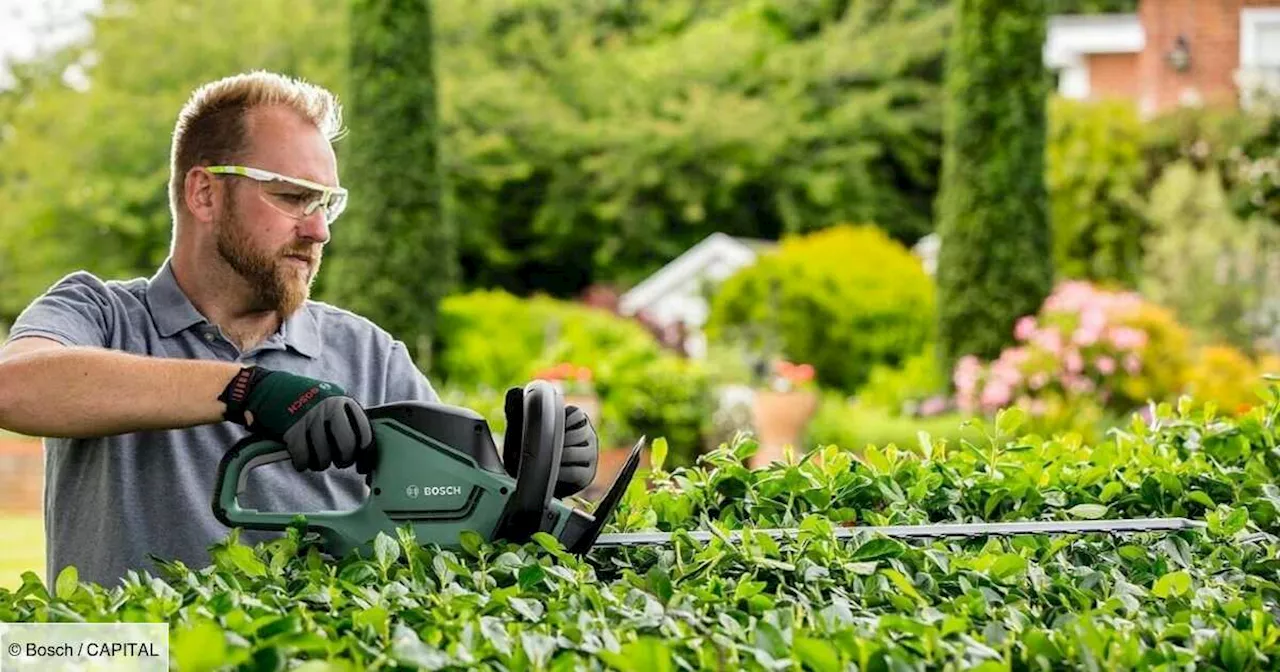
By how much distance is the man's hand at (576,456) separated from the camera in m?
2.30

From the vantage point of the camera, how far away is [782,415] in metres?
12.9

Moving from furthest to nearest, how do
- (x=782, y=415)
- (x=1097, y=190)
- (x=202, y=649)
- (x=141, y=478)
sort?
(x=1097, y=190), (x=782, y=415), (x=141, y=478), (x=202, y=649)

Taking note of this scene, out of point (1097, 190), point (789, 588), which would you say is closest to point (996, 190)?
point (1097, 190)

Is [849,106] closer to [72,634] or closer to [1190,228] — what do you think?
[1190,228]

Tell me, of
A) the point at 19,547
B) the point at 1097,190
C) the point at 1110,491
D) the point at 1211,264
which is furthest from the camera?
the point at 1097,190

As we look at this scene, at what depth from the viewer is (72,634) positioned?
5.45ft

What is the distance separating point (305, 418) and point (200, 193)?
3.47ft

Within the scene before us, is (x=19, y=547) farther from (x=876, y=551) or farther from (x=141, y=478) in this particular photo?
(x=876, y=551)

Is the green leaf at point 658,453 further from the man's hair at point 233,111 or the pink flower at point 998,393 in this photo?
the pink flower at point 998,393

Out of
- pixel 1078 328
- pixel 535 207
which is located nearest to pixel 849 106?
pixel 535 207

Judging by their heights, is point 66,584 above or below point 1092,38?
below

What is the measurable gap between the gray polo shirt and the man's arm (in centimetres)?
26

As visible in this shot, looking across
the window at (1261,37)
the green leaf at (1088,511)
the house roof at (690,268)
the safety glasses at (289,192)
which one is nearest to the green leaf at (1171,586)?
the green leaf at (1088,511)

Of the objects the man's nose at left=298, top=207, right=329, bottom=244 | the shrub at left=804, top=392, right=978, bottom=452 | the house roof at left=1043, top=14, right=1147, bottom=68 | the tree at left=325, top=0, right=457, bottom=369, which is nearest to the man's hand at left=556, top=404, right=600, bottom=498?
the man's nose at left=298, top=207, right=329, bottom=244
